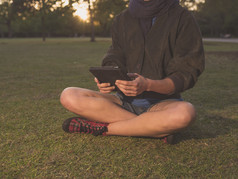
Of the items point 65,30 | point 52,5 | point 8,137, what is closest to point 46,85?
point 8,137

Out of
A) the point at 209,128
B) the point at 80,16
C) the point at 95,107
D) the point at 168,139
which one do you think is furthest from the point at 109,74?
the point at 80,16

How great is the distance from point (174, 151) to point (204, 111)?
1.44 meters

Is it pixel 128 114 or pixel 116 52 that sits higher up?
pixel 116 52

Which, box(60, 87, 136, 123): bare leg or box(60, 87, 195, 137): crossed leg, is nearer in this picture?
box(60, 87, 195, 137): crossed leg

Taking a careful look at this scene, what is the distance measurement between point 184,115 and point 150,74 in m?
0.56

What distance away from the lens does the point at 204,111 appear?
3.60 m

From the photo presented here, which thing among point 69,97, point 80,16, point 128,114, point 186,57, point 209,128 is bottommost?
point 209,128

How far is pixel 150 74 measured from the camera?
8.54 ft

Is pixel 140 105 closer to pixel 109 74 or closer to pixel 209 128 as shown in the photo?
pixel 109 74

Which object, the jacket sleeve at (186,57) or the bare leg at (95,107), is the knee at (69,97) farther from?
the jacket sleeve at (186,57)

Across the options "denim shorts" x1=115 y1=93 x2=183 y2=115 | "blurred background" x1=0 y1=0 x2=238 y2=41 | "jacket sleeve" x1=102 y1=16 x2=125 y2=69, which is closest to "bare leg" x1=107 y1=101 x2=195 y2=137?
"denim shorts" x1=115 y1=93 x2=183 y2=115

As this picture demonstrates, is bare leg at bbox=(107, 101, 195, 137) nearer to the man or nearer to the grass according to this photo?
the man

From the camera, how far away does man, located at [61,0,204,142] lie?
2365mm

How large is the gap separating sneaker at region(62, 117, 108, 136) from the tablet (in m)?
0.47
